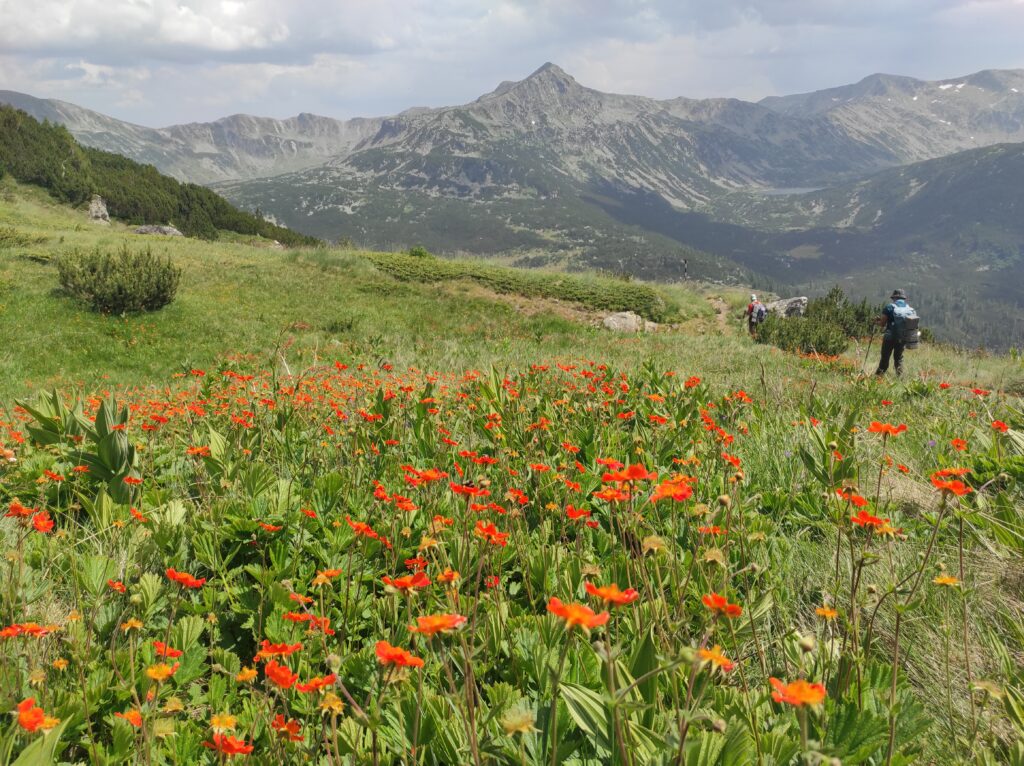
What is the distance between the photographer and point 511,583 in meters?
2.75

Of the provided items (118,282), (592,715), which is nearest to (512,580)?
(592,715)

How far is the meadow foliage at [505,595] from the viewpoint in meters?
1.48

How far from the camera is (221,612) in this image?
244 cm

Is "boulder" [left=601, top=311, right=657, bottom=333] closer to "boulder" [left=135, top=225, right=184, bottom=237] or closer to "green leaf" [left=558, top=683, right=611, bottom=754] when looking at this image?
"green leaf" [left=558, top=683, right=611, bottom=754]

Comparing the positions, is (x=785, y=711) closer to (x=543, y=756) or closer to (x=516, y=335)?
(x=543, y=756)

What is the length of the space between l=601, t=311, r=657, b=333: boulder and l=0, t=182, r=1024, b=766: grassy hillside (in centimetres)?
1476

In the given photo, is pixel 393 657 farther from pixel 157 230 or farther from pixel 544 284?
pixel 157 230

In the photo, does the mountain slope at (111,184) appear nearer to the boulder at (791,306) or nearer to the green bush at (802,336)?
the boulder at (791,306)

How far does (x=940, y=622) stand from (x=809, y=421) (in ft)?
6.22

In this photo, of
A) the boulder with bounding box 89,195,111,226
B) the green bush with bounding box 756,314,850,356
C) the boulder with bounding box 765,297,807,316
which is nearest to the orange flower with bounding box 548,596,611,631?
the green bush with bounding box 756,314,850,356

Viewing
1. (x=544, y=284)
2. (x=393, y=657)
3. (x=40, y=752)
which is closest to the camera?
(x=393, y=657)

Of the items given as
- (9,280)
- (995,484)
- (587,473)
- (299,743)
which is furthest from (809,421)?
(9,280)

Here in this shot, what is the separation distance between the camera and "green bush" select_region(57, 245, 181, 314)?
603 inches

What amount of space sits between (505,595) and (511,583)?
18 cm
